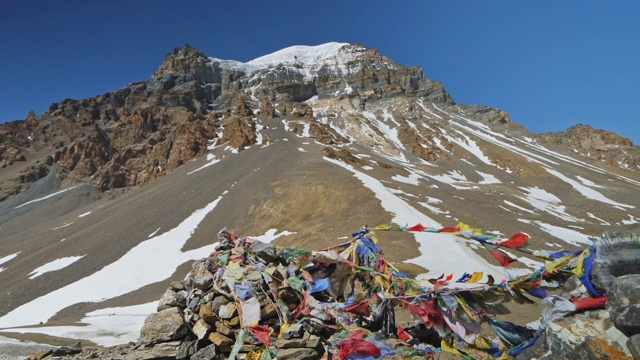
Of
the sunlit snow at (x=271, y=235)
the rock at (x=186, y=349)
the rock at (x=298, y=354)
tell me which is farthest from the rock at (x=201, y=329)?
the sunlit snow at (x=271, y=235)

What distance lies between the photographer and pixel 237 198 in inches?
2092

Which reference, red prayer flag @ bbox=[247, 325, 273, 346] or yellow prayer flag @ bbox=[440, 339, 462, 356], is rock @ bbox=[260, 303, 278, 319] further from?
yellow prayer flag @ bbox=[440, 339, 462, 356]

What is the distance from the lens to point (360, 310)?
9.30 meters

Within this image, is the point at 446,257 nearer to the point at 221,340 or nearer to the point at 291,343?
the point at 291,343

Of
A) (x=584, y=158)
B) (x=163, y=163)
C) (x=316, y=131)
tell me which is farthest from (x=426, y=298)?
(x=584, y=158)

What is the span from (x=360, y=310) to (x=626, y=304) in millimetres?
5859

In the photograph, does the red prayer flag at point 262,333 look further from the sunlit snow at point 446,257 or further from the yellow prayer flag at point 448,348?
the sunlit snow at point 446,257

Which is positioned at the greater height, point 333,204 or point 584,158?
point 333,204

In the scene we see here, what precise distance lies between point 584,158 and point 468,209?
109347 millimetres

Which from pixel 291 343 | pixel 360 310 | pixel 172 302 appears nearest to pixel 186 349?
pixel 172 302

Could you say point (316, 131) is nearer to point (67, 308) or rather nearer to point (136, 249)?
point (136, 249)

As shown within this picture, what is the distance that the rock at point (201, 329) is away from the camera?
9.35 meters

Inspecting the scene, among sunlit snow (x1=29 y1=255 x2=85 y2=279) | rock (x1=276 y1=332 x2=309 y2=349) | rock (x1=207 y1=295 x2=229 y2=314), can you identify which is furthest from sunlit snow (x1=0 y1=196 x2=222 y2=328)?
rock (x1=276 y1=332 x2=309 y2=349)

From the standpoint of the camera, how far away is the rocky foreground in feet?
17.5
